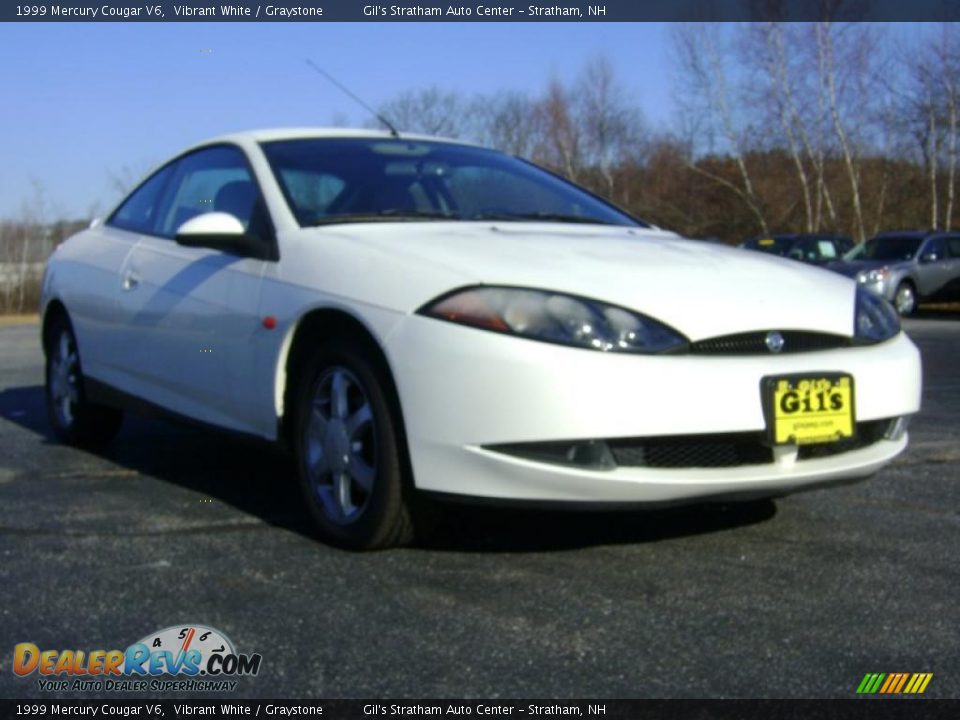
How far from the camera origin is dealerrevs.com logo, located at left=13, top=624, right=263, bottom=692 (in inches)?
104

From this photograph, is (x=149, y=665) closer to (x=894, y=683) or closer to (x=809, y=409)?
(x=894, y=683)

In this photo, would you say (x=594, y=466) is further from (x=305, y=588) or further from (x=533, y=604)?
(x=305, y=588)

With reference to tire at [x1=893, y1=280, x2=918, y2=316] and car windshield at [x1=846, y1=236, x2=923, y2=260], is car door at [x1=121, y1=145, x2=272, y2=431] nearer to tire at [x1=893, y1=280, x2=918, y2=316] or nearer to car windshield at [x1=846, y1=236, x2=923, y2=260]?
tire at [x1=893, y1=280, x2=918, y2=316]

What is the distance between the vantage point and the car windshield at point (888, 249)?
71.6ft

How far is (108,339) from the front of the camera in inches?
207

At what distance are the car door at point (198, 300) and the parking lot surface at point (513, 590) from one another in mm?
380

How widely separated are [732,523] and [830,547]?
0.40 metres

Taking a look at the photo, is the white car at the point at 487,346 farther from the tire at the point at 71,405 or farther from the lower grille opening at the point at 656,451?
the tire at the point at 71,405

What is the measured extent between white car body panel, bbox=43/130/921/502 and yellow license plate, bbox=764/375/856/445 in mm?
39

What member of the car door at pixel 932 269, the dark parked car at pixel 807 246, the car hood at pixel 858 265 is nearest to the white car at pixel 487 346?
the car hood at pixel 858 265

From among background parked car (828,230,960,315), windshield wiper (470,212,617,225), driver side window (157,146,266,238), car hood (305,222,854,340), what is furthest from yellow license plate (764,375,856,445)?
background parked car (828,230,960,315)

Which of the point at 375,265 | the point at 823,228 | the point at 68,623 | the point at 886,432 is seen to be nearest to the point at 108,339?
the point at 375,265

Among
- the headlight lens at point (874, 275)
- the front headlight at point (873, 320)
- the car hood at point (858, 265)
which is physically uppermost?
the front headlight at point (873, 320)
